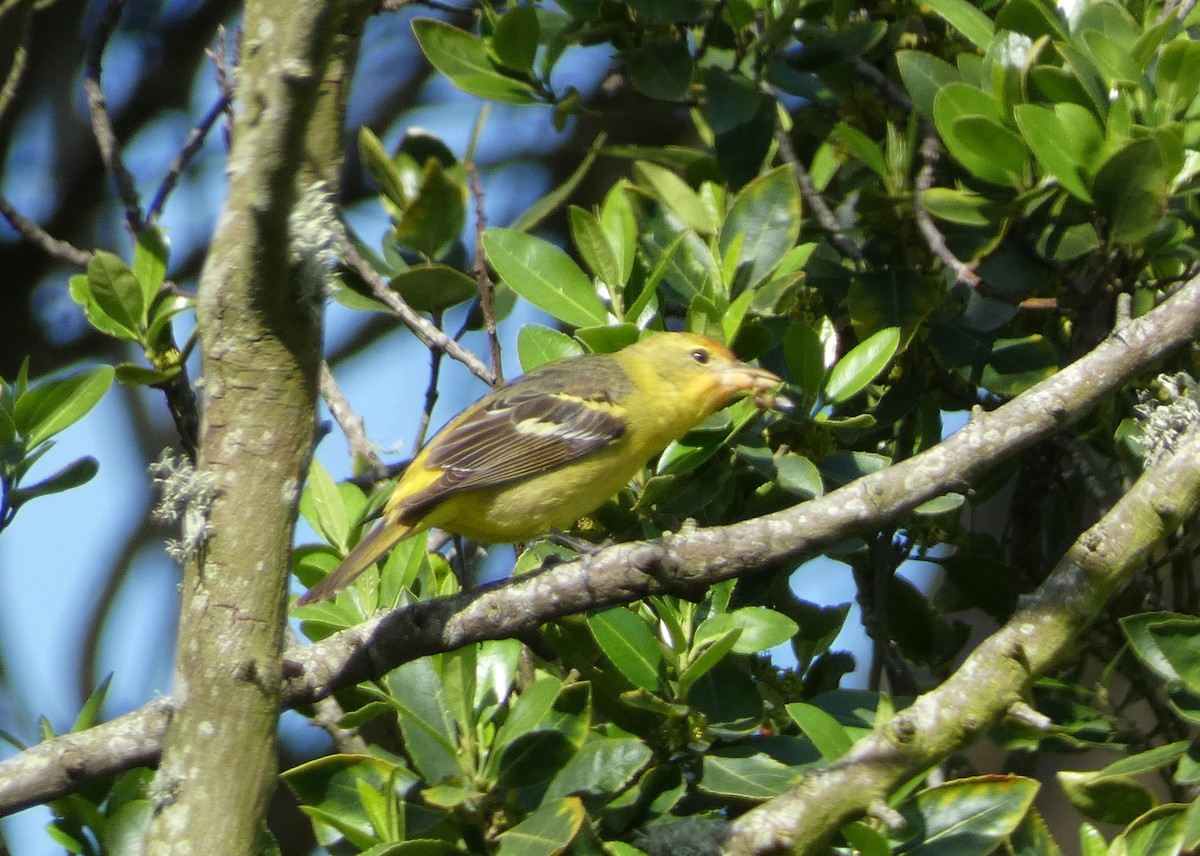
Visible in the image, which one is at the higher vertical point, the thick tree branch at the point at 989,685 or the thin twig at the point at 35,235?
the thin twig at the point at 35,235

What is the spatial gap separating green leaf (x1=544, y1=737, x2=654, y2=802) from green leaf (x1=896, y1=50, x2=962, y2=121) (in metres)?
1.90

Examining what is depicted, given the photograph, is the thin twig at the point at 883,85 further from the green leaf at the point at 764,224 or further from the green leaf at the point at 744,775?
the green leaf at the point at 744,775

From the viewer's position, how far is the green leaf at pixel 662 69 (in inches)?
144

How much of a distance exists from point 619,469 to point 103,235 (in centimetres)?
366

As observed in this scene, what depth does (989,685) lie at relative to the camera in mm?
2410

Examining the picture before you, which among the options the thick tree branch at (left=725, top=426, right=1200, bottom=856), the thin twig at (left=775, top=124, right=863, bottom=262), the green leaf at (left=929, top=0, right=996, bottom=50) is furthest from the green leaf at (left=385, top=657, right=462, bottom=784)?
the green leaf at (left=929, top=0, right=996, bottom=50)

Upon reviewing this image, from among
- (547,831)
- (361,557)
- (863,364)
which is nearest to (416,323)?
(361,557)

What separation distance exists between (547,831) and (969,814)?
823 millimetres

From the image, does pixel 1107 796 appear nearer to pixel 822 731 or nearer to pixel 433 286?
pixel 822 731

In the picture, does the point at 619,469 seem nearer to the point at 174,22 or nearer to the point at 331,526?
the point at 331,526

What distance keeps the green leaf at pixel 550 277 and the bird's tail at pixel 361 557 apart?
27.6 inches

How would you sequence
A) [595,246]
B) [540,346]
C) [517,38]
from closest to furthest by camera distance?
[595,246], [540,346], [517,38]

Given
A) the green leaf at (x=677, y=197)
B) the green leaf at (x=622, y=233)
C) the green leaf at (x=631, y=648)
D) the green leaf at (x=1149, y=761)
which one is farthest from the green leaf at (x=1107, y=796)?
the green leaf at (x=677, y=197)

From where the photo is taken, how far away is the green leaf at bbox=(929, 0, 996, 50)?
3371 mm
